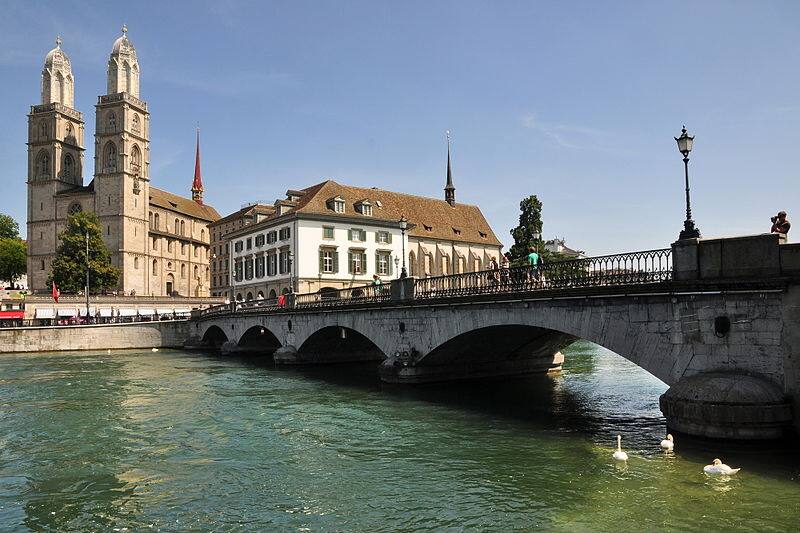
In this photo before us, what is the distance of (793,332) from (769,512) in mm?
4770

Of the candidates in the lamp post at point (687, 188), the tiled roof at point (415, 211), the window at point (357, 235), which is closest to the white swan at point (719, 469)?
the lamp post at point (687, 188)

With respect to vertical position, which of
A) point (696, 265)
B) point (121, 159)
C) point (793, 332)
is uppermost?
point (121, 159)

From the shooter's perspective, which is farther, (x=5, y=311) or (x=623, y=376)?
(x=5, y=311)

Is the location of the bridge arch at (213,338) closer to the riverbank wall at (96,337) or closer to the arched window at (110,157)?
the riverbank wall at (96,337)

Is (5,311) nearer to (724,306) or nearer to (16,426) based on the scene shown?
(16,426)

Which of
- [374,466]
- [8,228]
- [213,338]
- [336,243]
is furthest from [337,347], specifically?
[8,228]

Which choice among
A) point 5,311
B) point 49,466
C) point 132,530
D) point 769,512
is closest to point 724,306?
point 769,512

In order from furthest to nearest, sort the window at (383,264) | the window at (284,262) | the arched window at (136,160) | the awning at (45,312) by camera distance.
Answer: the arched window at (136,160), the awning at (45,312), the window at (383,264), the window at (284,262)

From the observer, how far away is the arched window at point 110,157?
3706 inches

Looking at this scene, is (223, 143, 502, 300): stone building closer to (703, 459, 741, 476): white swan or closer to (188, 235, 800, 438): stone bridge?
(188, 235, 800, 438): stone bridge

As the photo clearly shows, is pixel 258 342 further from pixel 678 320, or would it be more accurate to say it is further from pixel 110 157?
pixel 110 157

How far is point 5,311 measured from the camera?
65562mm

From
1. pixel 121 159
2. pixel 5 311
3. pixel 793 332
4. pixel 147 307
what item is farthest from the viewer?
pixel 121 159

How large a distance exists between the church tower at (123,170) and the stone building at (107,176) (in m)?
0.14
